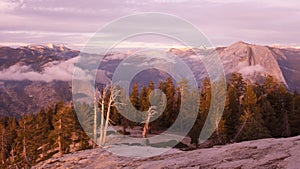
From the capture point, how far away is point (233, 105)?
61812 millimetres

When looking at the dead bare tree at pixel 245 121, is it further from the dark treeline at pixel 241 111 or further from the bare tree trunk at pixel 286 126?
the bare tree trunk at pixel 286 126

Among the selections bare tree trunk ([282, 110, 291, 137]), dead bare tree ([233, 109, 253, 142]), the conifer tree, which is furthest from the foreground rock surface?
bare tree trunk ([282, 110, 291, 137])

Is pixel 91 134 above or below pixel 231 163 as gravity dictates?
below

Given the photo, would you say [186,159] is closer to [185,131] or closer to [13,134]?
[185,131]

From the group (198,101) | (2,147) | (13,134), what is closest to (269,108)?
(198,101)

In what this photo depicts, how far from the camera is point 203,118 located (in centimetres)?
5803

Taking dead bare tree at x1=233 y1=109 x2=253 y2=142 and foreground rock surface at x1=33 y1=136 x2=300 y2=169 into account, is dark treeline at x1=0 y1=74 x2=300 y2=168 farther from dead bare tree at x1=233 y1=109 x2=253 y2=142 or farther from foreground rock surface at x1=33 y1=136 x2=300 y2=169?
foreground rock surface at x1=33 y1=136 x2=300 y2=169

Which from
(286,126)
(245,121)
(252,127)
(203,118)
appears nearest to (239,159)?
(252,127)

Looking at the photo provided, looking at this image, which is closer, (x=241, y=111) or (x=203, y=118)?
(x=203, y=118)

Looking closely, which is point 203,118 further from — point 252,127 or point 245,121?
point 252,127

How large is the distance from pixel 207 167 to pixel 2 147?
214 ft

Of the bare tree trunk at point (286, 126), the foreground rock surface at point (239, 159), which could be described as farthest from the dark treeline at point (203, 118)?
the foreground rock surface at point (239, 159)

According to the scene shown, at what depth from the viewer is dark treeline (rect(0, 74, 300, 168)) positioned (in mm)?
53750

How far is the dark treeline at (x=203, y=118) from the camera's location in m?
53.8
